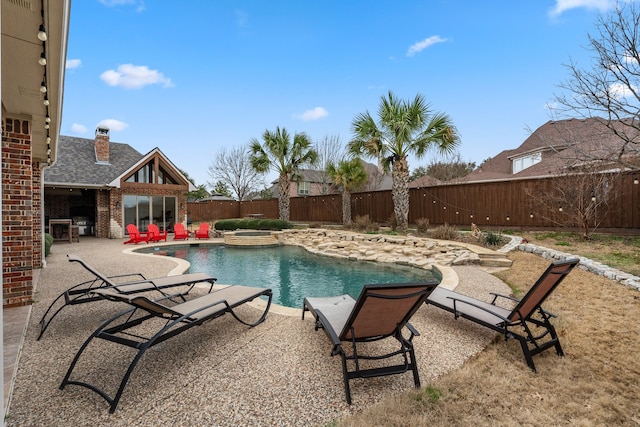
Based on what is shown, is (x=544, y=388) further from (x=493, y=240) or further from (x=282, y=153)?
(x=282, y=153)

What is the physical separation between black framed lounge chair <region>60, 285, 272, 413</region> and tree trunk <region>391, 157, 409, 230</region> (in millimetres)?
10161

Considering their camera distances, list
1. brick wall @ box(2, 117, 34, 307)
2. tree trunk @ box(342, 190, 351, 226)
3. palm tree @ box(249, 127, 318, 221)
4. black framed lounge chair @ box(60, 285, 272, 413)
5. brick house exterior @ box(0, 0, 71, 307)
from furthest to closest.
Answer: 1. palm tree @ box(249, 127, 318, 221)
2. tree trunk @ box(342, 190, 351, 226)
3. brick wall @ box(2, 117, 34, 307)
4. brick house exterior @ box(0, 0, 71, 307)
5. black framed lounge chair @ box(60, 285, 272, 413)

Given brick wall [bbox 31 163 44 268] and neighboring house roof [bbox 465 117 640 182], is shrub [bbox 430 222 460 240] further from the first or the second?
brick wall [bbox 31 163 44 268]

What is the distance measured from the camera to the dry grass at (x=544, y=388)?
8.05 feet

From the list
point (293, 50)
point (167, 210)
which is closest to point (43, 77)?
point (293, 50)

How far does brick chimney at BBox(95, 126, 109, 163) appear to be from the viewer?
18.3 meters

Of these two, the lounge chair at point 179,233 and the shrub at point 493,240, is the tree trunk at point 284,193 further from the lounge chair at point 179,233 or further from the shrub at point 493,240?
the shrub at point 493,240

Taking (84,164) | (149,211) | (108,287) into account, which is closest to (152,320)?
(108,287)

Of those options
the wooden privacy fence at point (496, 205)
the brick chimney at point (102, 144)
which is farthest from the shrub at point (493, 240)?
the brick chimney at point (102, 144)

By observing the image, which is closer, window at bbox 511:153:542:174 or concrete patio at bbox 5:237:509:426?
concrete patio at bbox 5:237:509:426

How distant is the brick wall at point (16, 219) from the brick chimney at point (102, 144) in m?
15.1

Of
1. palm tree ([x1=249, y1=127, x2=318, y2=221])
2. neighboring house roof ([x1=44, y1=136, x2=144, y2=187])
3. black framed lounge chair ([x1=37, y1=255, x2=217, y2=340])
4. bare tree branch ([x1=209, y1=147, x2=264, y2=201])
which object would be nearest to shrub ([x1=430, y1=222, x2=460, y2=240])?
black framed lounge chair ([x1=37, y1=255, x2=217, y2=340])

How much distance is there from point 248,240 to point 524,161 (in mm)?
19790

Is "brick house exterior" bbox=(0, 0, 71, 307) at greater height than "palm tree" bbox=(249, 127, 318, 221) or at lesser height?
lesser
